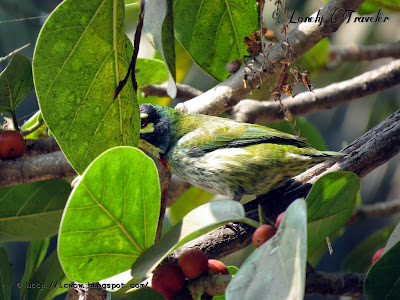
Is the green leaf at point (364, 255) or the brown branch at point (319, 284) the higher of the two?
the brown branch at point (319, 284)

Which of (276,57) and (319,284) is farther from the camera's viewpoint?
(276,57)

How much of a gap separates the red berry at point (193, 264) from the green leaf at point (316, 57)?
191 cm

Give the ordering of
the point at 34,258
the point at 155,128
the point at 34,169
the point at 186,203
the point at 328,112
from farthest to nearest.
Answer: the point at 328,112, the point at 186,203, the point at 155,128, the point at 34,258, the point at 34,169

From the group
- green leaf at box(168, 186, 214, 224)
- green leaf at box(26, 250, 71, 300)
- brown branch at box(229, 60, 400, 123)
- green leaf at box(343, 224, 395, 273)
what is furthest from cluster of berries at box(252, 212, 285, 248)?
green leaf at box(168, 186, 214, 224)

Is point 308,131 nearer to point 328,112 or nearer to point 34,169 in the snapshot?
point 34,169

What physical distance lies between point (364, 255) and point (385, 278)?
5.15ft

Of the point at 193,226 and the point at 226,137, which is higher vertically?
the point at 193,226

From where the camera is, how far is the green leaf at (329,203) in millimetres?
939

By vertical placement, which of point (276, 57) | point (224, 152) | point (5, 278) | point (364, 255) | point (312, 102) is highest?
point (276, 57)

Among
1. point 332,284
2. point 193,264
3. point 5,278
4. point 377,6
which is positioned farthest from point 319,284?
point 377,6

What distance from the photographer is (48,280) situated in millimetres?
1669

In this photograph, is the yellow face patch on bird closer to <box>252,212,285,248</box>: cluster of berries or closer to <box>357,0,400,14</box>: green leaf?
<box>357,0,400,14</box>: green leaf

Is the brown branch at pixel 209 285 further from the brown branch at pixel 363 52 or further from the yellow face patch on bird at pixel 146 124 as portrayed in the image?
the brown branch at pixel 363 52

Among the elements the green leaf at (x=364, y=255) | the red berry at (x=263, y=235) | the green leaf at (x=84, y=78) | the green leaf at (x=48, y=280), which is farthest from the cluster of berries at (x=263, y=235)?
the green leaf at (x=364, y=255)
